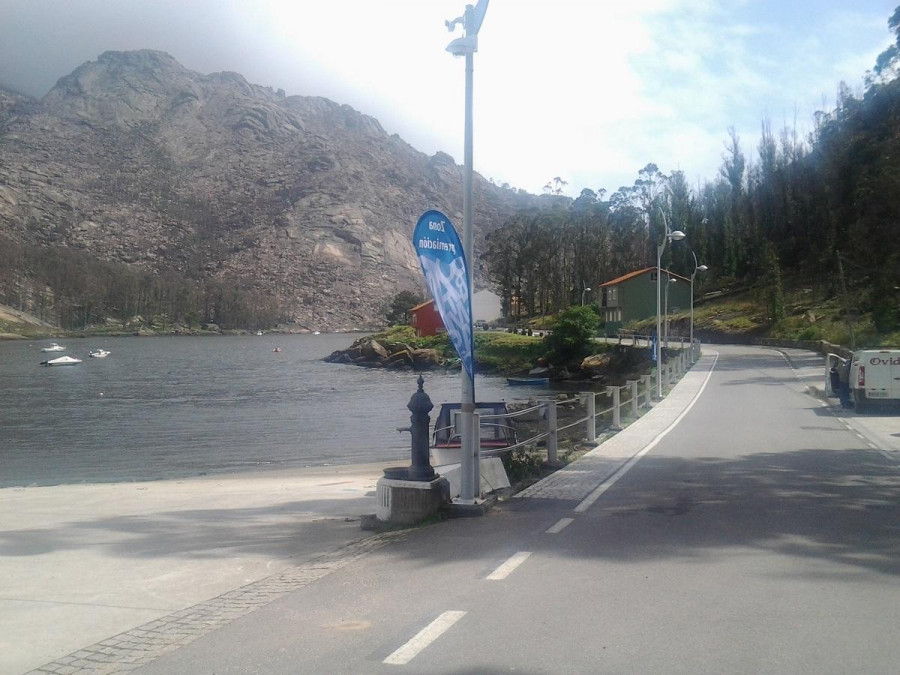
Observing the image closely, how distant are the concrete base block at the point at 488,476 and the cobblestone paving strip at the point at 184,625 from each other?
233cm

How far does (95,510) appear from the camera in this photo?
12.8 metres

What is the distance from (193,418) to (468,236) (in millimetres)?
34183

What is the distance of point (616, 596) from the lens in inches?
239

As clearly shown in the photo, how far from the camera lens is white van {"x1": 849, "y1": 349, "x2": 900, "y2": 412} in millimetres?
22781

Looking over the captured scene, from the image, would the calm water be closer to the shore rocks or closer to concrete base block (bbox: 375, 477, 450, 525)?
the shore rocks

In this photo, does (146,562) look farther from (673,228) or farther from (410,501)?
(673,228)

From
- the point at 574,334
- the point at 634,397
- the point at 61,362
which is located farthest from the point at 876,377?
the point at 61,362

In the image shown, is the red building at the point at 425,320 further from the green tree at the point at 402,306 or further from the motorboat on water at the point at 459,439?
the motorboat on water at the point at 459,439

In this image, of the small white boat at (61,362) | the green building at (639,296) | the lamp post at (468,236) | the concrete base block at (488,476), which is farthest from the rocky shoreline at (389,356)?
the lamp post at (468,236)

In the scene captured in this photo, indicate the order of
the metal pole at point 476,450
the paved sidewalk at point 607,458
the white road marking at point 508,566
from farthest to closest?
the paved sidewalk at point 607,458
the metal pole at point 476,450
the white road marking at point 508,566

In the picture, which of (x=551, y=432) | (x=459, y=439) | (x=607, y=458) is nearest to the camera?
(x=551, y=432)

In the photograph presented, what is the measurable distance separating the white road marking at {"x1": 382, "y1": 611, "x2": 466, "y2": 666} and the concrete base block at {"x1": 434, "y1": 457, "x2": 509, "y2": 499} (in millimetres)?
4422

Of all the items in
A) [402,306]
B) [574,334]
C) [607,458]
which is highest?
[402,306]

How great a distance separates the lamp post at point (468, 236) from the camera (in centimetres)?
970
